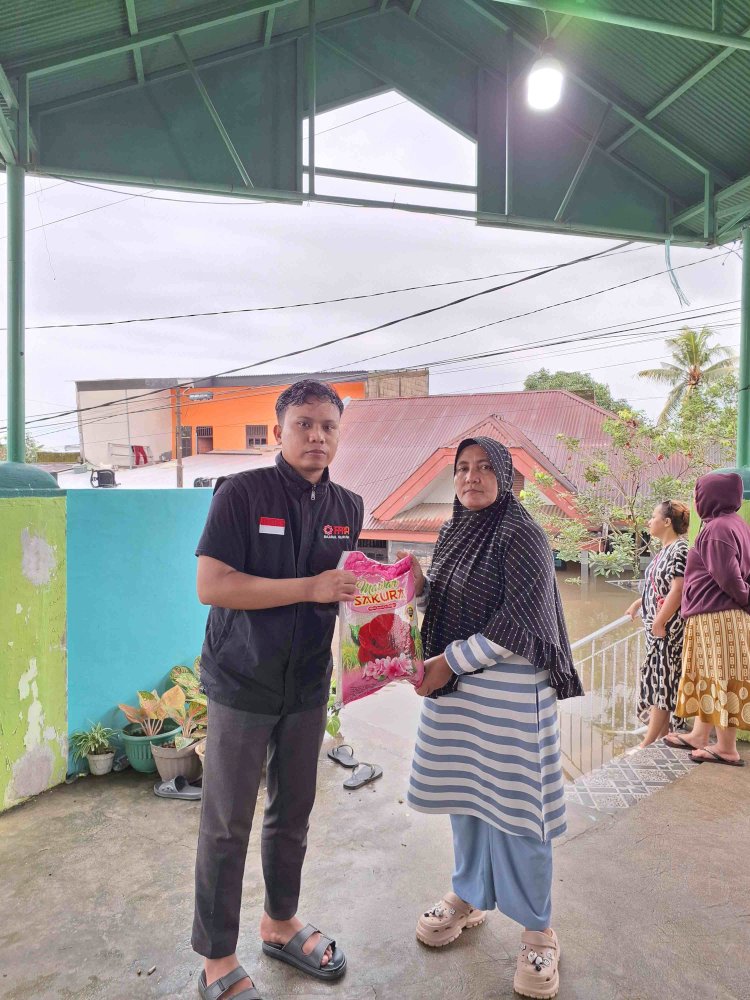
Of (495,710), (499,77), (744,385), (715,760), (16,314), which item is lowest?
(715,760)

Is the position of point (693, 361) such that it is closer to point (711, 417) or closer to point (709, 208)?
point (711, 417)

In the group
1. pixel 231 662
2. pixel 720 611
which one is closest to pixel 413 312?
pixel 720 611

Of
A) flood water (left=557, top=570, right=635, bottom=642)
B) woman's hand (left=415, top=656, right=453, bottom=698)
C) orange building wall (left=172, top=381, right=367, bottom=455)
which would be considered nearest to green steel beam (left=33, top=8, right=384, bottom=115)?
woman's hand (left=415, top=656, right=453, bottom=698)

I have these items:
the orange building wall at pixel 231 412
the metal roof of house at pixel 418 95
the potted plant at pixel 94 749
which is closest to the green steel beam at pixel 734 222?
the metal roof of house at pixel 418 95

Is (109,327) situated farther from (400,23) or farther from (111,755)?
(111,755)

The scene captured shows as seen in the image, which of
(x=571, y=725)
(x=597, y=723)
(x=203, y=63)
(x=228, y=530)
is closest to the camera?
(x=228, y=530)

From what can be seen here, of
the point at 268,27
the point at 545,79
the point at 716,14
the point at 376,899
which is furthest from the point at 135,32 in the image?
the point at 376,899

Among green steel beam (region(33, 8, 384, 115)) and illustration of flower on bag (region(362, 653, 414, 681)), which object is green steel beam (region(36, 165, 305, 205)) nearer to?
green steel beam (region(33, 8, 384, 115))

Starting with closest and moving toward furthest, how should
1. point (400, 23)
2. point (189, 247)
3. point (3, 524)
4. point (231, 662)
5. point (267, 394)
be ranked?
1. point (231, 662)
2. point (3, 524)
3. point (400, 23)
4. point (267, 394)
5. point (189, 247)

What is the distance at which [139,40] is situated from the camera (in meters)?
2.60

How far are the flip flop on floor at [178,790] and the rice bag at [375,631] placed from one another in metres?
1.40

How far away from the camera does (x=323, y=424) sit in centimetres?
160

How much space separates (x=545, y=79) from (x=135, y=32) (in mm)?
1780

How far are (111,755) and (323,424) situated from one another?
2.12 m
